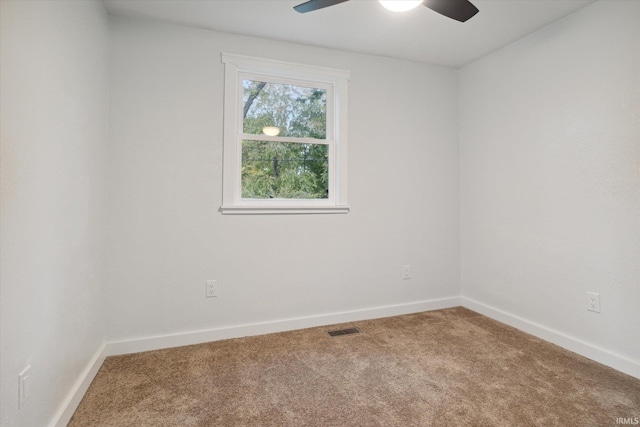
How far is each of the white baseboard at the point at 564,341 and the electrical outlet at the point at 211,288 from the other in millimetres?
2453

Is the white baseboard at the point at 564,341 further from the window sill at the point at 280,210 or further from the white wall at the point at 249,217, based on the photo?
the window sill at the point at 280,210

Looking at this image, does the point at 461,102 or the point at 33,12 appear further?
the point at 461,102

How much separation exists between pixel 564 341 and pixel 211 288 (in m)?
2.68

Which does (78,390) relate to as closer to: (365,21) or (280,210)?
(280,210)

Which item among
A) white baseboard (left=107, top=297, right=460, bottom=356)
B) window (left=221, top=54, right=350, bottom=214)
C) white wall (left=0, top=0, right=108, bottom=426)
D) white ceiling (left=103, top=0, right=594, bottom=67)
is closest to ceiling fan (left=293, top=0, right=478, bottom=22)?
white ceiling (left=103, top=0, right=594, bottom=67)

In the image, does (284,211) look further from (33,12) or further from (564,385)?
(564,385)

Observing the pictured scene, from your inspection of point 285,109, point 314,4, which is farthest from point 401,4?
point 285,109

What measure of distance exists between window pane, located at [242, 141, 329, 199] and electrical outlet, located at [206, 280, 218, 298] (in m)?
0.72

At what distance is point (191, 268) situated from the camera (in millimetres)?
2438

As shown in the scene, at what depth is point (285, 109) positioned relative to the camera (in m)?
2.78

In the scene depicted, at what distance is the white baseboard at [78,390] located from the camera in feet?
4.92

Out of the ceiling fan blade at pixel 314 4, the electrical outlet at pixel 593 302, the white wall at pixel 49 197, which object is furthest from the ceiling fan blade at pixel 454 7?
the electrical outlet at pixel 593 302

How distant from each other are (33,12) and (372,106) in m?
2.35

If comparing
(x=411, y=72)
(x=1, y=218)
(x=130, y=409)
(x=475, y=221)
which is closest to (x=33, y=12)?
(x=1, y=218)
